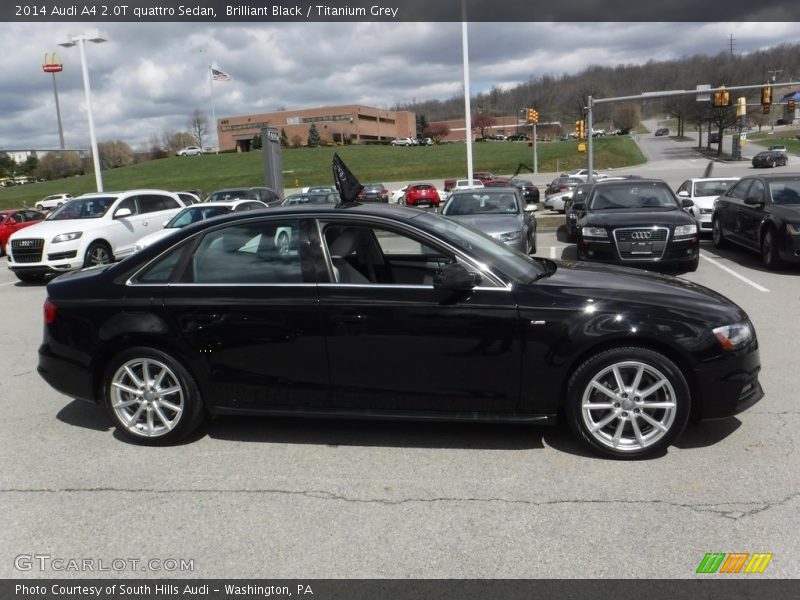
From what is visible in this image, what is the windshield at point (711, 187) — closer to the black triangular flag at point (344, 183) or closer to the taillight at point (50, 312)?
the black triangular flag at point (344, 183)

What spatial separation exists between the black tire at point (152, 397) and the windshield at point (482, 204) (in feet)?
27.0

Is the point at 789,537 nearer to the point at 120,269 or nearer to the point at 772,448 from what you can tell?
the point at 772,448

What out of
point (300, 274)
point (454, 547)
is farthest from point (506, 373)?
point (300, 274)

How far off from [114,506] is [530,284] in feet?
9.07

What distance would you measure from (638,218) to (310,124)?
12013cm

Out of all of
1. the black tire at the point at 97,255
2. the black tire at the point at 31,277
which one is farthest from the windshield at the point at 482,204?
the black tire at the point at 31,277

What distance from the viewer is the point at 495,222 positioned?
10773 millimetres

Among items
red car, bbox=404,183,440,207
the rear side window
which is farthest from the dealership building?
the rear side window

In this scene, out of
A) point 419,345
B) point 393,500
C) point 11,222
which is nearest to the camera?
point 393,500

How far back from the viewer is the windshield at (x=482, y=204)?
11.9m

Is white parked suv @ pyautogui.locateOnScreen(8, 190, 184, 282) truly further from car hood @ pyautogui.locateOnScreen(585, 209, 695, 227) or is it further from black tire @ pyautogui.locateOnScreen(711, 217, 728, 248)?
black tire @ pyautogui.locateOnScreen(711, 217, 728, 248)

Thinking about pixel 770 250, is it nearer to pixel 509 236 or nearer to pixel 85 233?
pixel 509 236

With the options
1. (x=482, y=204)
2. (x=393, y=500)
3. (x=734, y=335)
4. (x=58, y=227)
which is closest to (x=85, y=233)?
(x=58, y=227)

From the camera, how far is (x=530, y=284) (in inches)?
160
